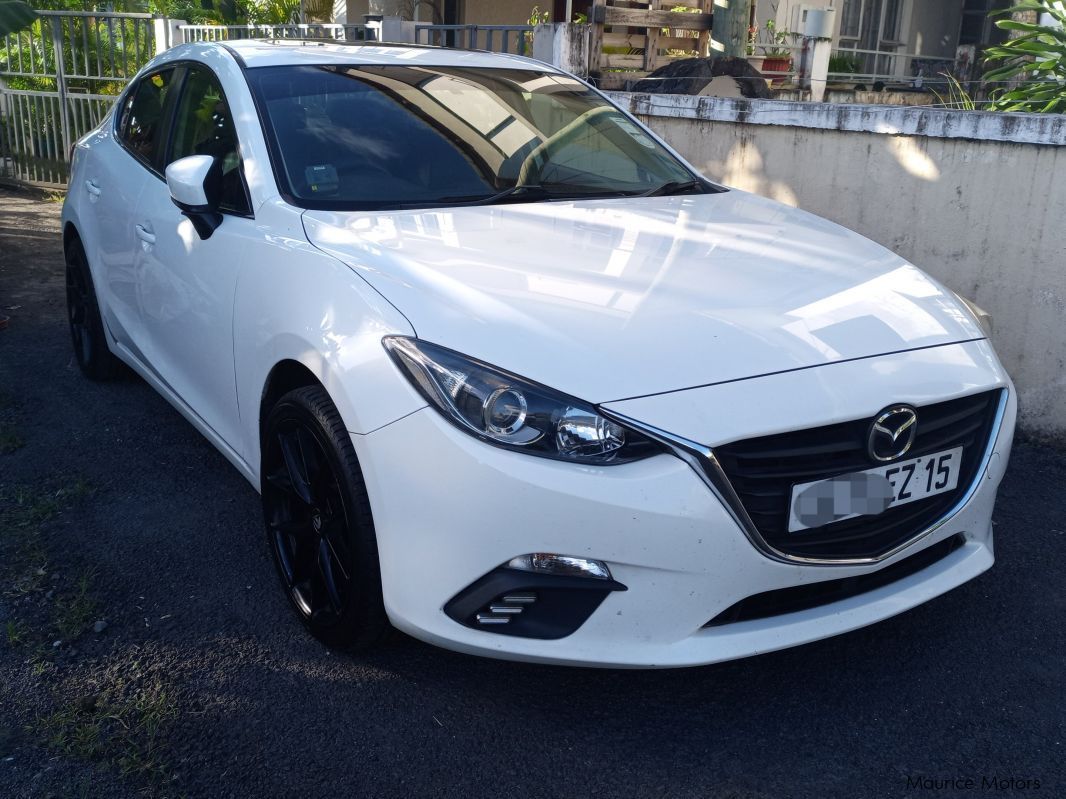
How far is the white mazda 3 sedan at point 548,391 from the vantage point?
2330mm

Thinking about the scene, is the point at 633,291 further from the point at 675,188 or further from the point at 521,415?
the point at 675,188

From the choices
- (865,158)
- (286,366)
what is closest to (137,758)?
(286,366)

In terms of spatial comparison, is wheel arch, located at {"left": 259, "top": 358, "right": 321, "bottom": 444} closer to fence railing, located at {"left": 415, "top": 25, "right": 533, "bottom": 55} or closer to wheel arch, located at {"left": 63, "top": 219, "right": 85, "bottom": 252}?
wheel arch, located at {"left": 63, "top": 219, "right": 85, "bottom": 252}

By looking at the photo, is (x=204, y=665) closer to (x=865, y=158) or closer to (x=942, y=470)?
(x=942, y=470)

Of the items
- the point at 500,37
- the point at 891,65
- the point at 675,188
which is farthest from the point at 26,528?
the point at 891,65

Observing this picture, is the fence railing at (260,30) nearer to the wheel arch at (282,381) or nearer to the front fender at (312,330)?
the front fender at (312,330)

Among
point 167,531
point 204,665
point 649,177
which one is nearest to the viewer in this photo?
point 204,665

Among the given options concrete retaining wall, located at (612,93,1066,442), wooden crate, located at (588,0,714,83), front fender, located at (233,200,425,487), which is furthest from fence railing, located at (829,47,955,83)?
front fender, located at (233,200,425,487)

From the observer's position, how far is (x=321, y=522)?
2.87m

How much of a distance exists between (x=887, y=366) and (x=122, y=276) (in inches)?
123

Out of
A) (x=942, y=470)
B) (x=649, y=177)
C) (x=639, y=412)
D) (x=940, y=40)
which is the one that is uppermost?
(x=940, y=40)

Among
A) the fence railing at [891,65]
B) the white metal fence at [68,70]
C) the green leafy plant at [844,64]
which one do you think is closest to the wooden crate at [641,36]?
the white metal fence at [68,70]

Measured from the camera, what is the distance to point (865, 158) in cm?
520

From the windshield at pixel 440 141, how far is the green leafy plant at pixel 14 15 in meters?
5.85
